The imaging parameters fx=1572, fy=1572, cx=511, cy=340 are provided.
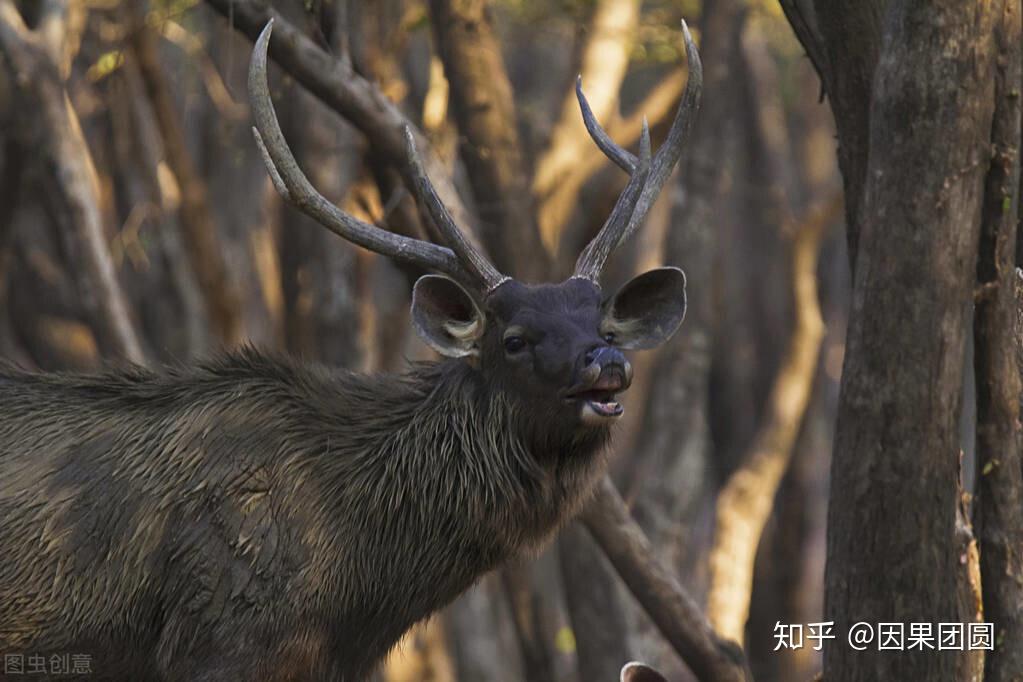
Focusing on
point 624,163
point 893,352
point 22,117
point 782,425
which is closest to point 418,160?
point 624,163

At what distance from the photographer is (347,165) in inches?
532

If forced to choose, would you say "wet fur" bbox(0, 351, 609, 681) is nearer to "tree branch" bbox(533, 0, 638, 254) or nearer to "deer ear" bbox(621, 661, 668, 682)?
"deer ear" bbox(621, 661, 668, 682)

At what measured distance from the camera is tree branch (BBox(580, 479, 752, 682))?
27.9 feet

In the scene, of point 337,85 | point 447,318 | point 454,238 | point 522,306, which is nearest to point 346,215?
point 454,238

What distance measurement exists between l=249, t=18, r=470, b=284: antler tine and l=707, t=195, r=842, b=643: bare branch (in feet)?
13.5

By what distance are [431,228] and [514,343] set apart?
8.30 ft

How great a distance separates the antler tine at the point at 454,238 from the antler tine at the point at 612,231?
0.39 meters

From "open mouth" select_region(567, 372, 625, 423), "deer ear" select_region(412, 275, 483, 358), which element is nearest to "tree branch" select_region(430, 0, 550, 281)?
"deer ear" select_region(412, 275, 483, 358)

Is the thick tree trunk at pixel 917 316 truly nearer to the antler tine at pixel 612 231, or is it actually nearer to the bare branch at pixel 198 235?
the antler tine at pixel 612 231

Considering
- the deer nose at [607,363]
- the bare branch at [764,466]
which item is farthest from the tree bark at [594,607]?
the deer nose at [607,363]

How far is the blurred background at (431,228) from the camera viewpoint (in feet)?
32.7

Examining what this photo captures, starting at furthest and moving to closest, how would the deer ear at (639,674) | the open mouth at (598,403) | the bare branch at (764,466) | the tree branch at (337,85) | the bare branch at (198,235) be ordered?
the bare branch at (198,235)
the bare branch at (764,466)
the tree branch at (337,85)
the deer ear at (639,674)
the open mouth at (598,403)

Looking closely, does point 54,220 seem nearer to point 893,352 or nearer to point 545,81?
point 893,352

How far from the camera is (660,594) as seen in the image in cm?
859
